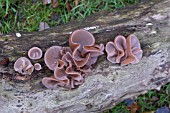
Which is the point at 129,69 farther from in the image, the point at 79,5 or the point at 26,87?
the point at 79,5

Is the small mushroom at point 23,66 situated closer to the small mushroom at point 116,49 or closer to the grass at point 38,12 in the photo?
the small mushroom at point 116,49

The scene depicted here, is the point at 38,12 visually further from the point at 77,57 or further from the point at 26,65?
the point at 77,57

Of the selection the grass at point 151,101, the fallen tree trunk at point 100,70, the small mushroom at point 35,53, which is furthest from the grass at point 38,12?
the small mushroom at point 35,53

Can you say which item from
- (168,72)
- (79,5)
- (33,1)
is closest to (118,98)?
(168,72)

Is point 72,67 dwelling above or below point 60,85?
above

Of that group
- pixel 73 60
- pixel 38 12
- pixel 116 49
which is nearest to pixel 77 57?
pixel 73 60

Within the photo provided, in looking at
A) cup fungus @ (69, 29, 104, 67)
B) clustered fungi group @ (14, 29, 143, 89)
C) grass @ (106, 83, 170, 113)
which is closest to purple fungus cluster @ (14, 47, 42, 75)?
clustered fungi group @ (14, 29, 143, 89)
